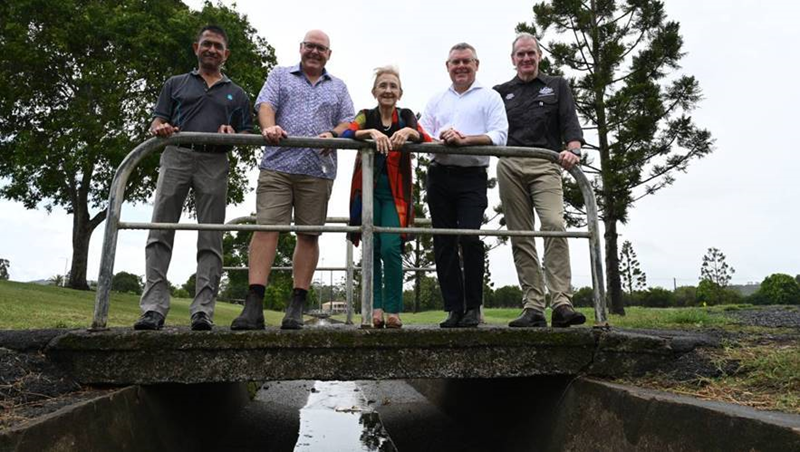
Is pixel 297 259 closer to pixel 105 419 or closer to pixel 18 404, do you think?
pixel 105 419

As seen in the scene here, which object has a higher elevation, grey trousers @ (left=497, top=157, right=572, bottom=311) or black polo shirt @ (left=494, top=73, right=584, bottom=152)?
black polo shirt @ (left=494, top=73, right=584, bottom=152)

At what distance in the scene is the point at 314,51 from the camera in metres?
3.97

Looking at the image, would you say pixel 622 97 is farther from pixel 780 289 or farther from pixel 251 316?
pixel 780 289

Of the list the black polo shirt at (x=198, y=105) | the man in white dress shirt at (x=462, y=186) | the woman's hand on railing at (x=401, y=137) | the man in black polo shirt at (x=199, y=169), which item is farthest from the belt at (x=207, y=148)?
the man in white dress shirt at (x=462, y=186)

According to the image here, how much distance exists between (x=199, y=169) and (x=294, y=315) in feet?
3.65

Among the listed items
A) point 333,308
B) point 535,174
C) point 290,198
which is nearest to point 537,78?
point 535,174

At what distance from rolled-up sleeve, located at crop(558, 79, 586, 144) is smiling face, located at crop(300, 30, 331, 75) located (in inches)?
64.1

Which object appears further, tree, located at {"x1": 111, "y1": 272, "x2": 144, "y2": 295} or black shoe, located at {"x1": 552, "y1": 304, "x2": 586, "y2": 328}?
tree, located at {"x1": 111, "y1": 272, "x2": 144, "y2": 295}

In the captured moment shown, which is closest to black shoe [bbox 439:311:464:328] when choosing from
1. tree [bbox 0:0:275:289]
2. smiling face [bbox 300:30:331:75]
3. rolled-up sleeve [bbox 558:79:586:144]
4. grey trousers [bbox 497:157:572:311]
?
grey trousers [bbox 497:157:572:311]

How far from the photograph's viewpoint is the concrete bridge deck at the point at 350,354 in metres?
3.20

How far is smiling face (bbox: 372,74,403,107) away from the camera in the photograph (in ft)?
12.9

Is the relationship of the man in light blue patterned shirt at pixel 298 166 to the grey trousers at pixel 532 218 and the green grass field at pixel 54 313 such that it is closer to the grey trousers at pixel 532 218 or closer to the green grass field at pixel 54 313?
the grey trousers at pixel 532 218

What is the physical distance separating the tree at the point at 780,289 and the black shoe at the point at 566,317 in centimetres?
4234

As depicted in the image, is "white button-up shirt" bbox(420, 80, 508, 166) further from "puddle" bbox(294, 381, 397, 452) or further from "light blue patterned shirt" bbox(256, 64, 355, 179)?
"puddle" bbox(294, 381, 397, 452)
